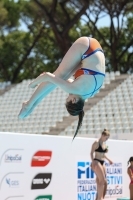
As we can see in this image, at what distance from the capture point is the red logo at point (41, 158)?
8211 millimetres

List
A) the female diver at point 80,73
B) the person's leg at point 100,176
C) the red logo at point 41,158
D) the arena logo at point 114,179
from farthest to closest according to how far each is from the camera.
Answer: the arena logo at point 114,179, the person's leg at point 100,176, the red logo at point 41,158, the female diver at point 80,73

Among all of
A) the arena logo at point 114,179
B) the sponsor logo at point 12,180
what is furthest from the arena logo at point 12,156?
the arena logo at point 114,179

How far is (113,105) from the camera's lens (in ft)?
54.9

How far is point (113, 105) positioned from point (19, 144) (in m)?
9.30

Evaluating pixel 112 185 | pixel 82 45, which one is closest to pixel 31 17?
pixel 112 185

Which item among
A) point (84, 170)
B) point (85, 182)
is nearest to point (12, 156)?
point (84, 170)

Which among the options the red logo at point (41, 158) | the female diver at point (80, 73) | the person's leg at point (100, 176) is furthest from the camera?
the person's leg at point (100, 176)

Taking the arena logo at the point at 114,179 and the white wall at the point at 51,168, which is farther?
the arena logo at the point at 114,179

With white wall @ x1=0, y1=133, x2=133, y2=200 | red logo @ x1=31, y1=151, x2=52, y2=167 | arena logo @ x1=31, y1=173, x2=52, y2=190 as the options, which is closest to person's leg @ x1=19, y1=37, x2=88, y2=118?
white wall @ x1=0, y1=133, x2=133, y2=200

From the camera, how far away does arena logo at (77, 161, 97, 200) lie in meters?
9.25

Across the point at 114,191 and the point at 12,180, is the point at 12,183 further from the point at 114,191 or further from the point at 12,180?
the point at 114,191

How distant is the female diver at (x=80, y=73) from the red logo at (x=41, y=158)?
196 inches

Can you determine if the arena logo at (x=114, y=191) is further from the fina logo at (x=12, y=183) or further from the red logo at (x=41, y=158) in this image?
the fina logo at (x=12, y=183)

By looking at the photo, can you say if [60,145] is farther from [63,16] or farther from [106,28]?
[106,28]
